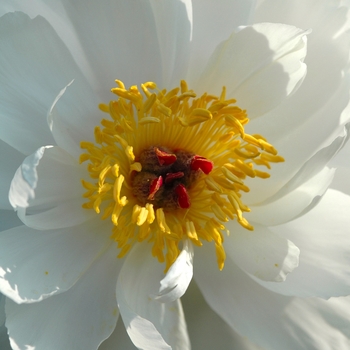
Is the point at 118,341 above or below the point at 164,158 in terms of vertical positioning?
below

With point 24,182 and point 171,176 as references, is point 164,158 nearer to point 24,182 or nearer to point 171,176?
point 171,176

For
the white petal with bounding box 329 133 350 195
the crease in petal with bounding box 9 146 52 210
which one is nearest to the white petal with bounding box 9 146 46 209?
the crease in petal with bounding box 9 146 52 210

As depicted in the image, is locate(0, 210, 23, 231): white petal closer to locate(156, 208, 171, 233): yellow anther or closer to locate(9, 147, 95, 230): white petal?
locate(9, 147, 95, 230): white petal

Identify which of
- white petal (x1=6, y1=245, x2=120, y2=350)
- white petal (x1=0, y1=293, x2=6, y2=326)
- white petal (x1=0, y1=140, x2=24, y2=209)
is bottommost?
white petal (x1=0, y1=293, x2=6, y2=326)

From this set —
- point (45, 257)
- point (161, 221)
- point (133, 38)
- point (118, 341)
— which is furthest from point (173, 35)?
point (118, 341)

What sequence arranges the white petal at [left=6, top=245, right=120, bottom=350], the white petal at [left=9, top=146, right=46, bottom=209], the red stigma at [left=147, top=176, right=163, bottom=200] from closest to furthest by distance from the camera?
the white petal at [left=9, top=146, right=46, bottom=209] → the white petal at [left=6, top=245, right=120, bottom=350] → the red stigma at [left=147, top=176, right=163, bottom=200]

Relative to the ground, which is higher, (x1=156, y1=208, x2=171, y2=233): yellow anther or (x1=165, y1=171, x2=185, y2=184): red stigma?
(x1=165, y1=171, x2=185, y2=184): red stigma
